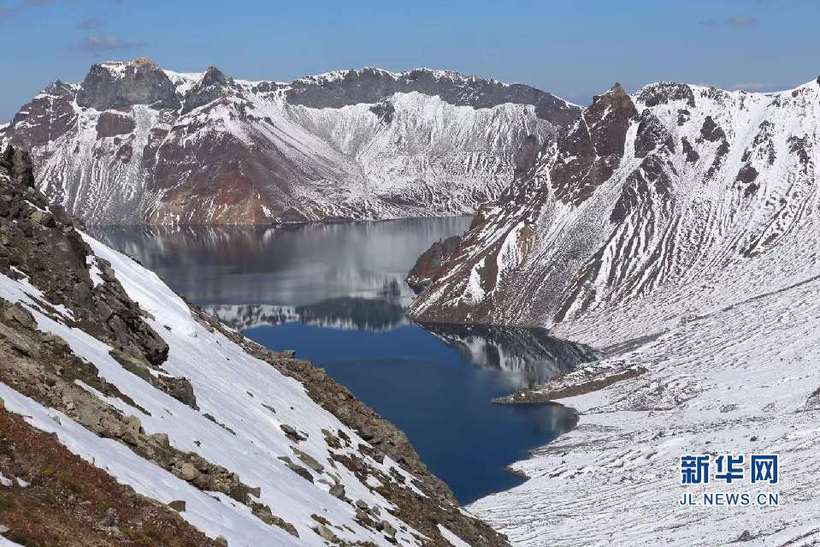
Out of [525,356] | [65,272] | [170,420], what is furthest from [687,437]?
[525,356]

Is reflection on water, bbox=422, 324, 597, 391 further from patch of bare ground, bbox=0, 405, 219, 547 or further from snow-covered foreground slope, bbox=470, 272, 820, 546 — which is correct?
patch of bare ground, bbox=0, 405, 219, 547

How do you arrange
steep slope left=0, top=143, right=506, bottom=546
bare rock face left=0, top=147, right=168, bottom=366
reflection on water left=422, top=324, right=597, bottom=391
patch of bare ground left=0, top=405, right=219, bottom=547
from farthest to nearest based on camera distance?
reflection on water left=422, top=324, right=597, bottom=391 < bare rock face left=0, top=147, right=168, bottom=366 < steep slope left=0, top=143, right=506, bottom=546 < patch of bare ground left=0, top=405, right=219, bottom=547

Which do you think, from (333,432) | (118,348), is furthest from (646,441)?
(118,348)

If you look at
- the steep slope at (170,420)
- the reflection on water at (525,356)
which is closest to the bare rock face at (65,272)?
the steep slope at (170,420)

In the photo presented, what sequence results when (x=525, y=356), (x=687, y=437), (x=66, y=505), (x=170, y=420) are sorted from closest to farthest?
(x=66, y=505), (x=170, y=420), (x=687, y=437), (x=525, y=356)

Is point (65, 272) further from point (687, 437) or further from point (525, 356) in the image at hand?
point (525, 356)

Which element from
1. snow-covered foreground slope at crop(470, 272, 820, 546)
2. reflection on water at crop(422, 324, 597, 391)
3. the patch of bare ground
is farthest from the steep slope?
reflection on water at crop(422, 324, 597, 391)

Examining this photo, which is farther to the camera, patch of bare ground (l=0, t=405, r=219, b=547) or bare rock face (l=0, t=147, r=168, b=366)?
bare rock face (l=0, t=147, r=168, b=366)

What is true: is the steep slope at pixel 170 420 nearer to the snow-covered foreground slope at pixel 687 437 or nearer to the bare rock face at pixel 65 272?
the bare rock face at pixel 65 272

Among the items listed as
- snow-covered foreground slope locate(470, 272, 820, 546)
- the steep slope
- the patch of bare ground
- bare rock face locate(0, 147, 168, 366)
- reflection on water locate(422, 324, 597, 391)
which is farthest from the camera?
reflection on water locate(422, 324, 597, 391)
